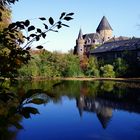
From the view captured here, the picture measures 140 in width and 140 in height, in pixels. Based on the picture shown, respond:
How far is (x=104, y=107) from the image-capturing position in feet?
60.6

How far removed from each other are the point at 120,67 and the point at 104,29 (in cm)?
3029

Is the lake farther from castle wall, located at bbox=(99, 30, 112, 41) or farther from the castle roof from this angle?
castle wall, located at bbox=(99, 30, 112, 41)

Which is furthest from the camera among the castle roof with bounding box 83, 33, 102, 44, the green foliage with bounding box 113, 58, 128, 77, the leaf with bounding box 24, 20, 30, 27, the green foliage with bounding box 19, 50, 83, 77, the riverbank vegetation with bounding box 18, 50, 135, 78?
the castle roof with bounding box 83, 33, 102, 44

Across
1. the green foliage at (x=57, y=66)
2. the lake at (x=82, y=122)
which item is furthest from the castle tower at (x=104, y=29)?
the lake at (x=82, y=122)

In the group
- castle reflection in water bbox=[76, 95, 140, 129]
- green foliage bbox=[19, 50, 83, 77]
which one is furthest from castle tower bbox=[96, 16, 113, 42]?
castle reflection in water bbox=[76, 95, 140, 129]

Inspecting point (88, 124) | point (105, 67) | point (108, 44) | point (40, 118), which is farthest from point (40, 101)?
point (108, 44)

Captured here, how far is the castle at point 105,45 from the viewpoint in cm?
5694

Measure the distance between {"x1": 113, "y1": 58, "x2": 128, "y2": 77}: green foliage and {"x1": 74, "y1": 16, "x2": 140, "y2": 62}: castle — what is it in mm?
2874

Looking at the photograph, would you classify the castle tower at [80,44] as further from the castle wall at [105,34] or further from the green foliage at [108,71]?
the green foliage at [108,71]

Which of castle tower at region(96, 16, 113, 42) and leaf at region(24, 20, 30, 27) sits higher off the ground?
castle tower at region(96, 16, 113, 42)

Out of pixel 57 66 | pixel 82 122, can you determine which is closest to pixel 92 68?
pixel 57 66

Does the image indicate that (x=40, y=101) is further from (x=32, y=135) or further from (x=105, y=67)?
(x=105, y=67)

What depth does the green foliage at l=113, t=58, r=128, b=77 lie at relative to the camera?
4953 cm

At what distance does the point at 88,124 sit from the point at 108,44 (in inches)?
2087
